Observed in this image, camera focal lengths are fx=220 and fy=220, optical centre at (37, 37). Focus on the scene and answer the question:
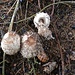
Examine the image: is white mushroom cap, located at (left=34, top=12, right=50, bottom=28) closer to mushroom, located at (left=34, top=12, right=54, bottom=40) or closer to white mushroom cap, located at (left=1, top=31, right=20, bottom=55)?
mushroom, located at (left=34, top=12, right=54, bottom=40)

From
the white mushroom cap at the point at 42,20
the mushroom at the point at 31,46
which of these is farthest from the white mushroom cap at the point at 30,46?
the white mushroom cap at the point at 42,20

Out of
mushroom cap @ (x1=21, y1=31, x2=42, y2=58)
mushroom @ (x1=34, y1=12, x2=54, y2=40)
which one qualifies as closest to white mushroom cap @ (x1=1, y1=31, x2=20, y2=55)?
mushroom cap @ (x1=21, y1=31, x2=42, y2=58)

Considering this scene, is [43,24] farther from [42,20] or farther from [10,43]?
[10,43]

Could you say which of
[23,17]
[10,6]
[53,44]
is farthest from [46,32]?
[10,6]

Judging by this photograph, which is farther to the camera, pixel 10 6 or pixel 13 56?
pixel 10 6

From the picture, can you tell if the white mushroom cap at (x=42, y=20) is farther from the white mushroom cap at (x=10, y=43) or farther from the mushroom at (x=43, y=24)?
the white mushroom cap at (x=10, y=43)

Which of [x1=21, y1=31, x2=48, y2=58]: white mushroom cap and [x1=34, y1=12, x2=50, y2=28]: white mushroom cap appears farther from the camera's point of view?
[x1=34, y1=12, x2=50, y2=28]: white mushroom cap

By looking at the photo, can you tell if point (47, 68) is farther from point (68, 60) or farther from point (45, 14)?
point (45, 14)
